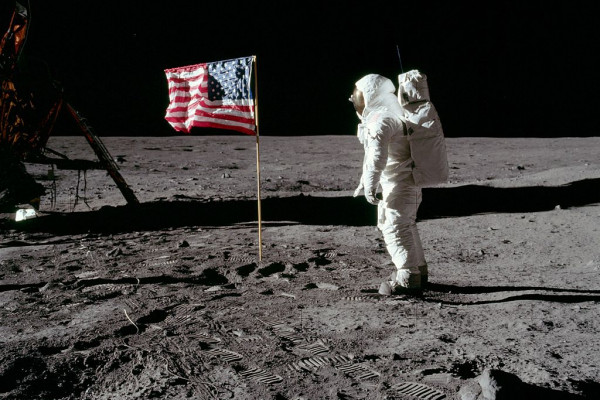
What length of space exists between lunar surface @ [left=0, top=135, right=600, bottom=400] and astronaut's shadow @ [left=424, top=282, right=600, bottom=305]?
2 cm

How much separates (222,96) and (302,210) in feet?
6.87

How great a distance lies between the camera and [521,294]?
3.22 meters

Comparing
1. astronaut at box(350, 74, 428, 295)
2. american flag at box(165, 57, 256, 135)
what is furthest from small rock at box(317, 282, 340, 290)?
american flag at box(165, 57, 256, 135)

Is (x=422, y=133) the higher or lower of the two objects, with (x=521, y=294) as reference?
higher

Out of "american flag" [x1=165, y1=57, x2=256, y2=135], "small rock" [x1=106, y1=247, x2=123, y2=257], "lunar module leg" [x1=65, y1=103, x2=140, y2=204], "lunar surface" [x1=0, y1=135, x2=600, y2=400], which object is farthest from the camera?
"lunar module leg" [x1=65, y1=103, x2=140, y2=204]

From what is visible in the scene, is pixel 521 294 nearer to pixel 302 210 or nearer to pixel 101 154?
pixel 302 210

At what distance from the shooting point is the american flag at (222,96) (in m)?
4.14

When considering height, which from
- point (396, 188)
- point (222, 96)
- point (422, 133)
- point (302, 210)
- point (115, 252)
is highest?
point (222, 96)

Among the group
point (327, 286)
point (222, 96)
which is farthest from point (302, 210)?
point (327, 286)

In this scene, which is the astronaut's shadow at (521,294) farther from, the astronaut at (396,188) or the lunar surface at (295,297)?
the astronaut at (396,188)

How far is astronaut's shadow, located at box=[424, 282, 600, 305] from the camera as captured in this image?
10.3ft

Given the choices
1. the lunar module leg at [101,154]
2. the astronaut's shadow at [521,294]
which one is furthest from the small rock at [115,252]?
the astronaut's shadow at [521,294]

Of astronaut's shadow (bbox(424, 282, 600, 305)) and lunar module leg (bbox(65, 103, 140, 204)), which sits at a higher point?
lunar module leg (bbox(65, 103, 140, 204))

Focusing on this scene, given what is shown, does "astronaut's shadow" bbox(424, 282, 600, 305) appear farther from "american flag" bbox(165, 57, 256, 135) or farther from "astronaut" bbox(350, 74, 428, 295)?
"american flag" bbox(165, 57, 256, 135)
